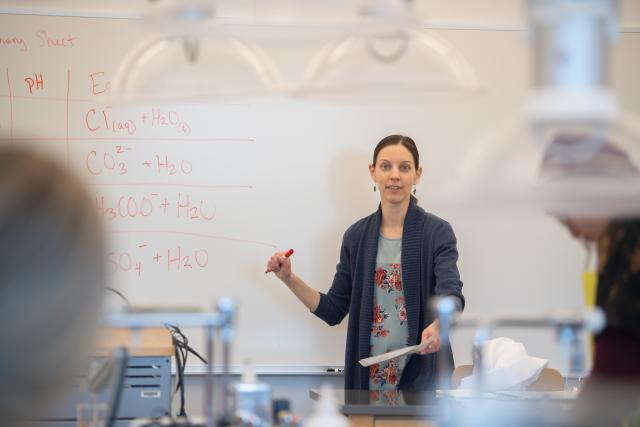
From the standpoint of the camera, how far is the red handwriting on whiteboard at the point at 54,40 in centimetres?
381

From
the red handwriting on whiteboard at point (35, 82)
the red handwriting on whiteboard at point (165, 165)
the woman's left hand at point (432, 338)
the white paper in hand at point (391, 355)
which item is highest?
the red handwriting on whiteboard at point (35, 82)

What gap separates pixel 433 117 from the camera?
3.91 m

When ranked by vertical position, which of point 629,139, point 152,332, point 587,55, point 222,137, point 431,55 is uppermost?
point 222,137

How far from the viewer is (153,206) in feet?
12.4

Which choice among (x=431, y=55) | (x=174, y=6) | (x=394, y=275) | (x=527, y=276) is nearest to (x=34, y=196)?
(x=174, y=6)

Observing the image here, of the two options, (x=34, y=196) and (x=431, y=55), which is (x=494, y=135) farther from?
(x=34, y=196)

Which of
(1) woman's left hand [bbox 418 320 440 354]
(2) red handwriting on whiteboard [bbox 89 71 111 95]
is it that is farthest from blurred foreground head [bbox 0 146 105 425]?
(2) red handwriting on whiteboard [bbox 89 71 111 95]

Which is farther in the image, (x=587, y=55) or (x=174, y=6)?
(x=174, y=6)

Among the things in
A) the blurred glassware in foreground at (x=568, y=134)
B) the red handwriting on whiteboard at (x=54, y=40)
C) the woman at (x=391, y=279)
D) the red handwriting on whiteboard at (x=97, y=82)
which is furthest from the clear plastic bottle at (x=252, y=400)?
the red handwriting on whiteboard at (x=54, y=40)

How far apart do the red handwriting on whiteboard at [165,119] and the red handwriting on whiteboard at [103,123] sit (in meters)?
0.06

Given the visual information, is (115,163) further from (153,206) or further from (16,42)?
(16,42)

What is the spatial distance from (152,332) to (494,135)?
2.19 m

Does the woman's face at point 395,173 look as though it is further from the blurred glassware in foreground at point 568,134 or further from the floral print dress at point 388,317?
the blurred glassware in foreground at point 568,134

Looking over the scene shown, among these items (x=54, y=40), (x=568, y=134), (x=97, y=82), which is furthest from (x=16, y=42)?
(x=568, y=134)
